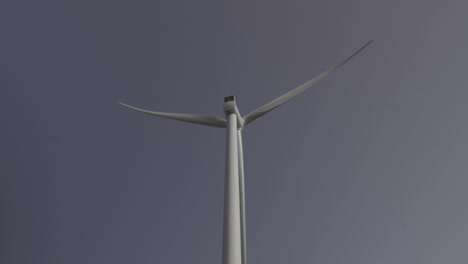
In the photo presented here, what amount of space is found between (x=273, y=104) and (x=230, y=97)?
7.87ft

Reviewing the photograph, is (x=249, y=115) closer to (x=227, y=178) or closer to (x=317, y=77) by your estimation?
(x=317, y=77)

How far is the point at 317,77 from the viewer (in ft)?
51.2

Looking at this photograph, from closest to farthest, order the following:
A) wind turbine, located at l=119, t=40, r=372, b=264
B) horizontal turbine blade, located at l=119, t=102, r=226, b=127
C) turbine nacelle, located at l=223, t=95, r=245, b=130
A: wind turbine, located at l=119, t=40, r=372, b=264 < turbine nacelle, located at l=223, t=95, r=245, b=130 < horizontal turbine blade, located at l=119, t=102, r=226, b=127

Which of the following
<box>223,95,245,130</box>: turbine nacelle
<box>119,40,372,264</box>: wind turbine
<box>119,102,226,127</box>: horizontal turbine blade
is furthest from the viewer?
<box>119,102,226,127</box>: horizontal turbine blade

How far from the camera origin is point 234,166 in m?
11.9

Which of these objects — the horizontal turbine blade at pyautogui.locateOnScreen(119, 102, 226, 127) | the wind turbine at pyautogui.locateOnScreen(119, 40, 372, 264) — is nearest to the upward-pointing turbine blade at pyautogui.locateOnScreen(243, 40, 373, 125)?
the wind turbine at pyautogui.locateOnScreen(119, 40, 372, 264)

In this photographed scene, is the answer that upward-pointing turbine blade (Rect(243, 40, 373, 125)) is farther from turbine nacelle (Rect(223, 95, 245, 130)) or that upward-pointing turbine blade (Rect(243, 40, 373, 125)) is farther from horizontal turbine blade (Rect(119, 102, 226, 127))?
turbine nacelle (Rect(223, 95, 245, 130))

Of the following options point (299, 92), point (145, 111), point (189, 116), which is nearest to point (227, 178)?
point (189, 116)

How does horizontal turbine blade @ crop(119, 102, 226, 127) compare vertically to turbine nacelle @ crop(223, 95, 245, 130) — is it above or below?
above

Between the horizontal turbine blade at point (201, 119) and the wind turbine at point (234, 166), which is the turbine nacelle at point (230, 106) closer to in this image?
the wind turbine at point (234, 166)

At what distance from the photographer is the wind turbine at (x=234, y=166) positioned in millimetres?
10031

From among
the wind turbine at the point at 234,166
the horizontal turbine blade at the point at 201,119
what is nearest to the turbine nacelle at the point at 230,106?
the wind turbine at the point at 234,166

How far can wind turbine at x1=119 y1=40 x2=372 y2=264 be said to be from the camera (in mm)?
10031

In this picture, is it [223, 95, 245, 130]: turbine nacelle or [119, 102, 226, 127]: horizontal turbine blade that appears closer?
[223, 95, 245, 130]: turbine nacelle
